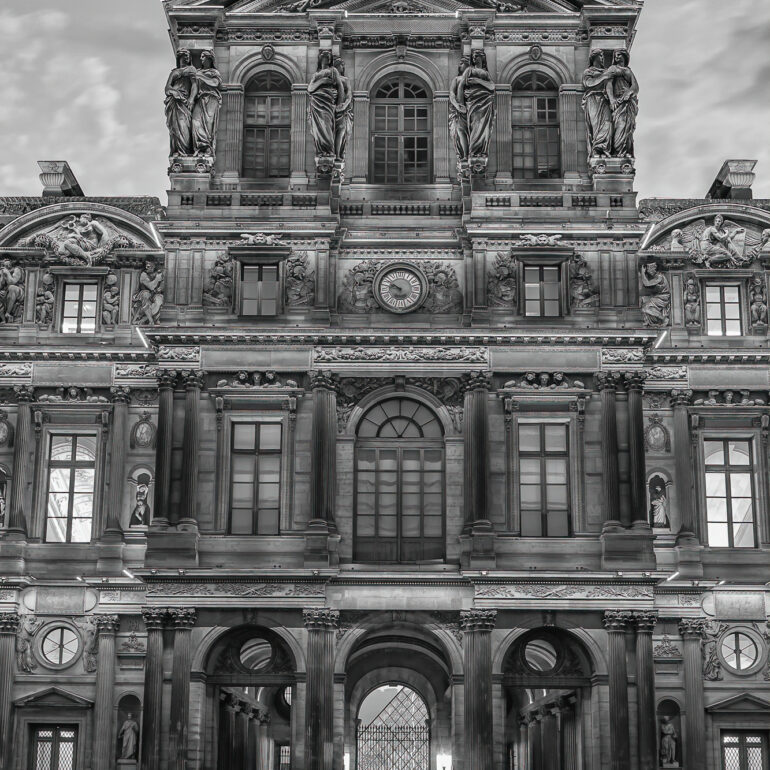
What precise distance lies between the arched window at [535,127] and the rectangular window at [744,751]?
53.1 feet

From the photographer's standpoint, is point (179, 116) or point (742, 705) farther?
point (179, 116)

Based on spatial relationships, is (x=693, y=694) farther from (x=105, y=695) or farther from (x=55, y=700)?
(x=55, y=700)

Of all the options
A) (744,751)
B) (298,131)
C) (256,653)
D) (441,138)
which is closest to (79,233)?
(298,131)

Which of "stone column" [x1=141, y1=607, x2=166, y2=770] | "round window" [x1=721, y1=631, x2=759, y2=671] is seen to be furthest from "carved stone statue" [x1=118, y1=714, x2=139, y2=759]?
"round window" [x1=721, y1=631, x2=759, y2=671]

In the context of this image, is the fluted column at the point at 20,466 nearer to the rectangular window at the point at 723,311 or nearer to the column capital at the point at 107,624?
the column capital at the point at 107,624

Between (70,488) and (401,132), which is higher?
(401,132)

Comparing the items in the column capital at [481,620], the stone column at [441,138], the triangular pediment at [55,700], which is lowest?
the triangular pediment at [55,700]

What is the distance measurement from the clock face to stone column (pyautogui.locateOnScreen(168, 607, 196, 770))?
32.4ft

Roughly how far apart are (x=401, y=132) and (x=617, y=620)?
15.2 metres

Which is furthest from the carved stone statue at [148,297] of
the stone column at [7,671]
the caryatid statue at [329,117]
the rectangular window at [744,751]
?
the rectangular window at [744,751]

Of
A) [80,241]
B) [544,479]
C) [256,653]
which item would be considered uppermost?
[80,241]

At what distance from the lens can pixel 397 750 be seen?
48.8 meters

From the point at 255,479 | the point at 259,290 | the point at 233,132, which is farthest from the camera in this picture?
the point at 233,132

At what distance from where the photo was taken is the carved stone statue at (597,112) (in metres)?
42.4
